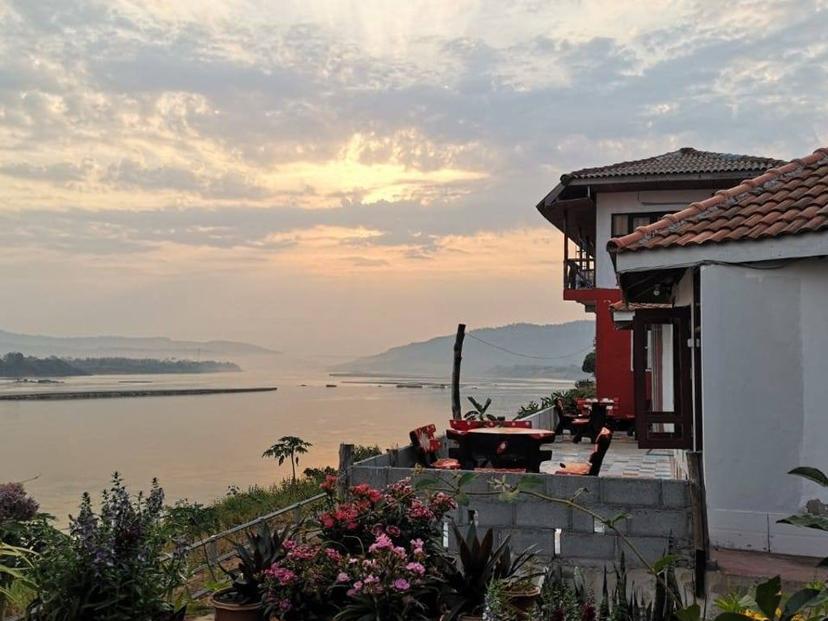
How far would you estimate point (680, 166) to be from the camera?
57.2ft

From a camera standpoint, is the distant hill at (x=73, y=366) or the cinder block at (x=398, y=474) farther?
the distant hill at (x=73, y=366)

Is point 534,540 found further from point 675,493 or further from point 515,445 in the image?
point 515,445

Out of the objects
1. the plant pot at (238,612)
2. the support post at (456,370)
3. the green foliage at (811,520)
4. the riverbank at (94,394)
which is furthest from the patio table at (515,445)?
the riverbank at (94,394)

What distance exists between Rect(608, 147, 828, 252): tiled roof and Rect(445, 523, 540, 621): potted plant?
10.9ft

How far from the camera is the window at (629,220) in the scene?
17391mm

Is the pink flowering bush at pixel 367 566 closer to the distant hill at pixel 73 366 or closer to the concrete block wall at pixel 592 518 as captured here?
the concrete block wall at pixel 592 518

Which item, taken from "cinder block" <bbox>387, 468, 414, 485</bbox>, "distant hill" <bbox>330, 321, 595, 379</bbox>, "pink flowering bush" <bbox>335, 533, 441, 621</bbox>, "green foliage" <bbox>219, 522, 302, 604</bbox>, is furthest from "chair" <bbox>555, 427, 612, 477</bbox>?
"distant hill" <bbox>330, 321, 595, 379</bbox>

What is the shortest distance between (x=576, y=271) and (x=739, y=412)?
12.7m

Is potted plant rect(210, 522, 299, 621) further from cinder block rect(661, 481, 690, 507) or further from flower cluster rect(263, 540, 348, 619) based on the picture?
cinder block rect(661, 481, 690, 507)

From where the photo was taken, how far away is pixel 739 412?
5.91m

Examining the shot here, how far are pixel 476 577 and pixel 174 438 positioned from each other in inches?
1127

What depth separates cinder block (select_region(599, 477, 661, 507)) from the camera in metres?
5.67

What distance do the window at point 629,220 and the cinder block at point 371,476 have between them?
488 inches

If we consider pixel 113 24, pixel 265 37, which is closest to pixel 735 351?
pixel 265 37
